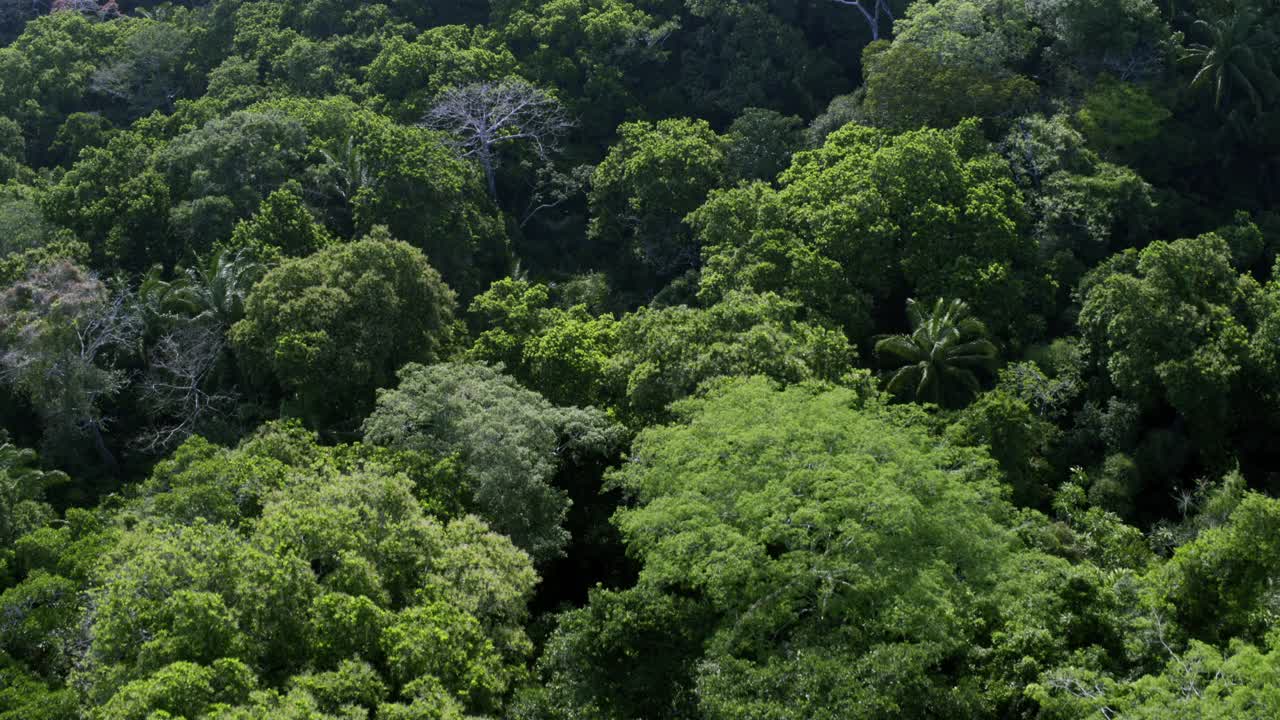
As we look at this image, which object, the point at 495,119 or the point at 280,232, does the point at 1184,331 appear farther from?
the point at 280,232

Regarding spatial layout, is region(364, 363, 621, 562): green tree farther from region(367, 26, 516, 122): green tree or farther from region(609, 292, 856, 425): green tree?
region(367, 26, 516, 122): green tree

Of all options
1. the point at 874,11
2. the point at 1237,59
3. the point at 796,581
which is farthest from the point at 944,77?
the point at 796,581

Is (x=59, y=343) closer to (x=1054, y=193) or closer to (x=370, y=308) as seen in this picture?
(x=370, y=308)

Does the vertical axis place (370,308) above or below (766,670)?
above

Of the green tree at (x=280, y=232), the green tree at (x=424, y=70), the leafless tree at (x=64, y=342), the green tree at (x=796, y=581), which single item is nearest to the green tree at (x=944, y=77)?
the green tree at (x=424, y=70)

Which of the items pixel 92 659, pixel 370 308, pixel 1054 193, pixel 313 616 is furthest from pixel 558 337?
pixel 1054 193

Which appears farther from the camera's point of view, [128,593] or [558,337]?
[558,337]
